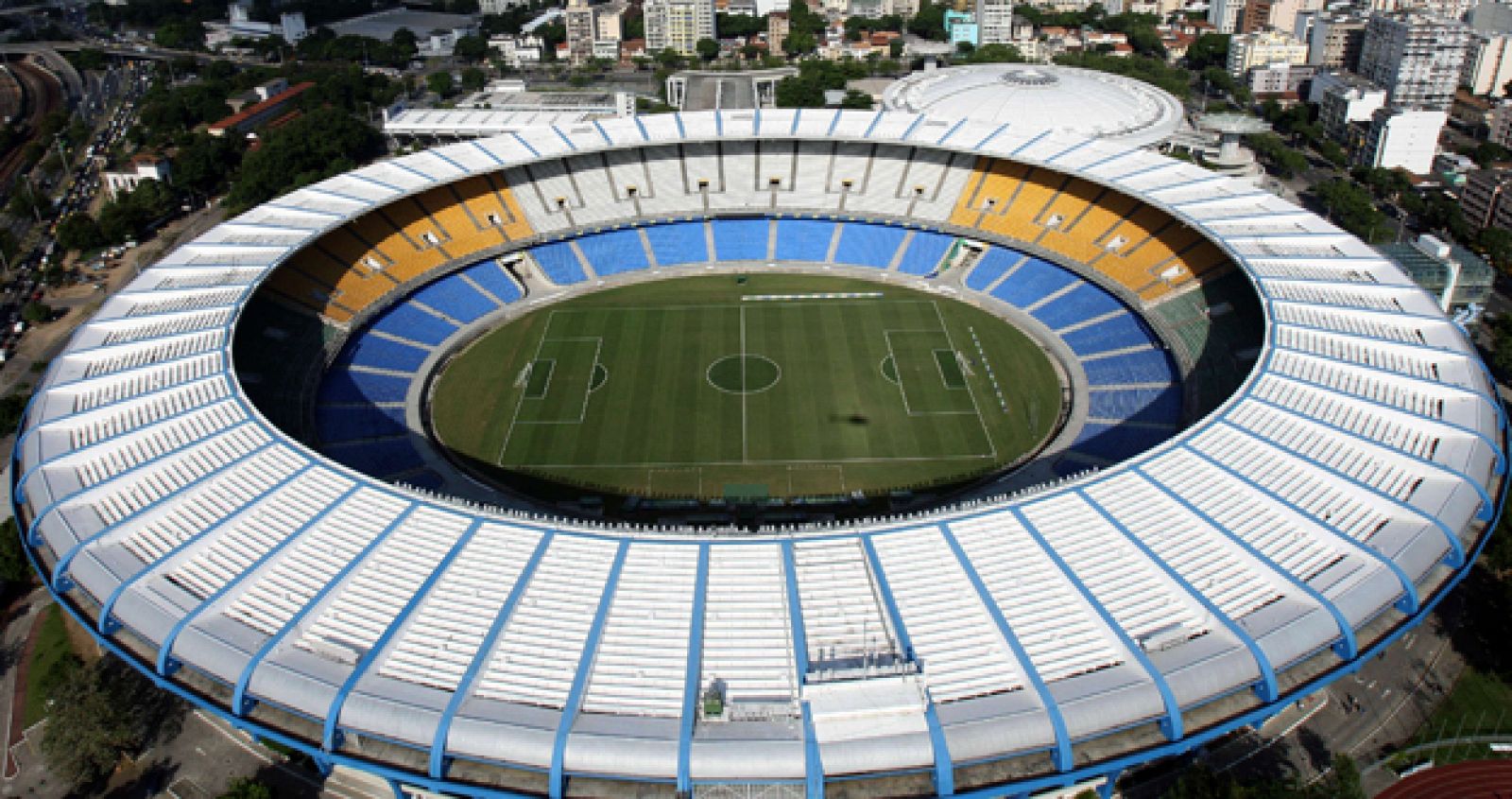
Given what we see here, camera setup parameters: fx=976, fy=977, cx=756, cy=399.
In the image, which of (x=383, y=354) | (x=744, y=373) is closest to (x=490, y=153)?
(x=383, y=354)

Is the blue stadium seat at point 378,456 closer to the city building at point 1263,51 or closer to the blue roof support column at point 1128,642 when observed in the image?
the blue roof support column at point 1128,642

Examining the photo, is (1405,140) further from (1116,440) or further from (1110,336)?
(1116,440)

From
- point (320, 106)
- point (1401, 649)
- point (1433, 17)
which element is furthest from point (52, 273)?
point (1433, 17)

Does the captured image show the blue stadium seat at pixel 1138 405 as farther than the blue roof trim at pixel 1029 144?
No

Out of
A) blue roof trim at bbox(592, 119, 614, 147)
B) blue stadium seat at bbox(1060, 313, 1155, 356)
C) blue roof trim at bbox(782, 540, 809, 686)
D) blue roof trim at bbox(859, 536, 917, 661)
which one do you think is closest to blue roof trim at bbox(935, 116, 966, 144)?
blue stadium seat at bbox(1060, 313, 1155, 356)

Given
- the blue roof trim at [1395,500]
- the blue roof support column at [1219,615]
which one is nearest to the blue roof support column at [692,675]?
the blue roof support column at [1219,615]

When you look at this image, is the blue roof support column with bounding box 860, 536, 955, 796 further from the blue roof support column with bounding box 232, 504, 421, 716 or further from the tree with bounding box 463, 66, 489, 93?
the tree with bounding box 463, 66, 489, 93
